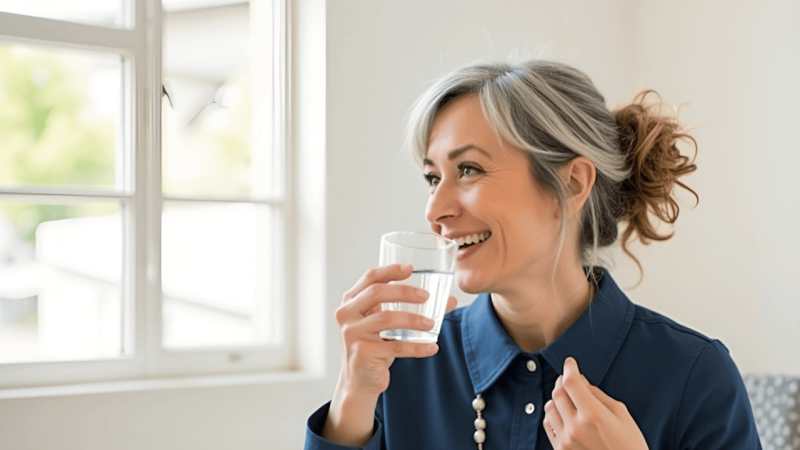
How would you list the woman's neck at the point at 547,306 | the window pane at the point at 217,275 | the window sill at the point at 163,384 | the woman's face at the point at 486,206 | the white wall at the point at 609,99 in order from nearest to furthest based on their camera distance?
the woman's face at the point at 486,206
the woman's neck at the point at 547,306
the window sill at the point at 163,384
the white wall at the point at 609,99
the window pane at the point at 217,275

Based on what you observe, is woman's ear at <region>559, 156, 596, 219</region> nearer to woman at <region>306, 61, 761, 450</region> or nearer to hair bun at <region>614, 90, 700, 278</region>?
woman at <region>306, 61, 761, 450</region>

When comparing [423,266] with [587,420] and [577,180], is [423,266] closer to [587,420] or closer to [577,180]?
[587,420]

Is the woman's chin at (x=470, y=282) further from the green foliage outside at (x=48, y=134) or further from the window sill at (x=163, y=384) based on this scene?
the green foliage outside at (x=48, y=134)

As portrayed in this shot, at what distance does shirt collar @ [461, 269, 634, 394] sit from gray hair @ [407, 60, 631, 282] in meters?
0.11

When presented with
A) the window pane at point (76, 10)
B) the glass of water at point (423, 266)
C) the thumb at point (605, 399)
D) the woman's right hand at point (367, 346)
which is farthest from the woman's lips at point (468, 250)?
the window pane at point (76, 10)

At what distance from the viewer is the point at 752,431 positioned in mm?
1249

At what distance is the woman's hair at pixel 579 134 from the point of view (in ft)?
4.48

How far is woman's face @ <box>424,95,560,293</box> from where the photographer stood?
1336 mm

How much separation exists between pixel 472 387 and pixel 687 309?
5.62ft

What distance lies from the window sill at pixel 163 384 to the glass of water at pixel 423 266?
1210 mm

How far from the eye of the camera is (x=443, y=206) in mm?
1350

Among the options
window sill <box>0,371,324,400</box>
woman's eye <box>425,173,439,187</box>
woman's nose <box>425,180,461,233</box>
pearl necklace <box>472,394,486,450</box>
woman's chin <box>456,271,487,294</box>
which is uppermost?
woman's eye <box>425,173,439,187</box>

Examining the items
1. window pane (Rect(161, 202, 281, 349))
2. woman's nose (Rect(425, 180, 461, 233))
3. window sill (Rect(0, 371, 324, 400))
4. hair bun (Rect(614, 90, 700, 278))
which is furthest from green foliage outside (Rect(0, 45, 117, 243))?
hair bun (Rect(614, 90, 700, 278))

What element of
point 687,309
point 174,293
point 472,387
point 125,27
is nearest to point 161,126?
point 125,27
